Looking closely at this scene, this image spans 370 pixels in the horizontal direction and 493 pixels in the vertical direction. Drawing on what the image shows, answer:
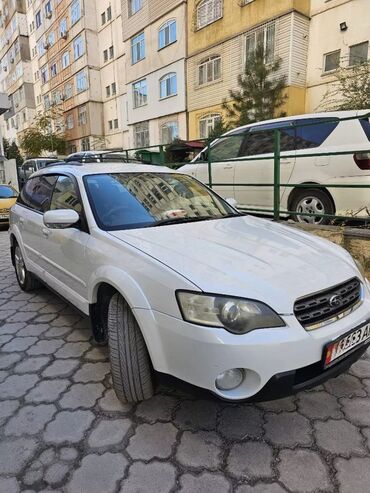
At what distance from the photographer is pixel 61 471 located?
1681 millimetres

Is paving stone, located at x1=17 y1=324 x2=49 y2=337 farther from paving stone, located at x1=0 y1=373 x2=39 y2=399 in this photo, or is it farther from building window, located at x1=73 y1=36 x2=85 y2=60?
building window, located at x1=73 y1=36 x2=85 y2=60

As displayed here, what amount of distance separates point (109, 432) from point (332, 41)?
15.0 metres

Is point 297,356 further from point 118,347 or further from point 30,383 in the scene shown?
point 30,383

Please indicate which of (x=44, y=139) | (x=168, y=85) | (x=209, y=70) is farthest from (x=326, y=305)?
(x=44, y=139)

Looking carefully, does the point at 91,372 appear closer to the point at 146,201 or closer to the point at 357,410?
the point at 146,201

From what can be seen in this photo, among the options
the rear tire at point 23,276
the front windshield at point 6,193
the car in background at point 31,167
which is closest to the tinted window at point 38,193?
the rear tire at point 23,276

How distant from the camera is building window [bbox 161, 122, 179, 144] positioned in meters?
19.0

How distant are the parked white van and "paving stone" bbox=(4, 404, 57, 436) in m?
3.68

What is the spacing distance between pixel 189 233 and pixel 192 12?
18145 mm

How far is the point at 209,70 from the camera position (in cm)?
1656

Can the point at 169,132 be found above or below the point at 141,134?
below

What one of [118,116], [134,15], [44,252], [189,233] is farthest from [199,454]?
[118,116]

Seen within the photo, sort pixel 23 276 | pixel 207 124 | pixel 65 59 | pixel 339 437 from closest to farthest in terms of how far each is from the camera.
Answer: pixel 339 437 → pixel 23 276 → pixel 207 124 → pixel 65 59

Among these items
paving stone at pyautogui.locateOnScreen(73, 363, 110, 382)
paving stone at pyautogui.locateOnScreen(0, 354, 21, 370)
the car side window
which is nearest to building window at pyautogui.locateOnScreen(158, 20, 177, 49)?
the car side window
